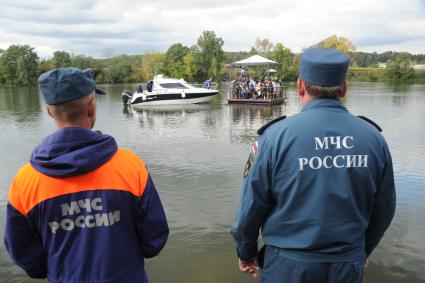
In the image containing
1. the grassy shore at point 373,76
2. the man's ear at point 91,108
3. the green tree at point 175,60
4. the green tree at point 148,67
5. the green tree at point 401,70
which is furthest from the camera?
the green tree at point 148,67

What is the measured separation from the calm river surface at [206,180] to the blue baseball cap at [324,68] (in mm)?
2765

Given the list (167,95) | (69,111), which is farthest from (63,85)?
(167,95)

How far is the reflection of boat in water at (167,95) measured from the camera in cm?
2258

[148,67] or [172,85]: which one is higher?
[148,67]

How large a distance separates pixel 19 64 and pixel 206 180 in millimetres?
74497

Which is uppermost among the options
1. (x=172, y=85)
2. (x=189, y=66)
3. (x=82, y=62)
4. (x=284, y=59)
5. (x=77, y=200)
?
(x=82, y=62)

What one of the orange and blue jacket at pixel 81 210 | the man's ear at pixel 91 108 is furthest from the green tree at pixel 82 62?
the orange and blue jacket at pixel 81 210

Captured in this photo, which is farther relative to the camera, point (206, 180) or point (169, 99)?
point (169, 99)

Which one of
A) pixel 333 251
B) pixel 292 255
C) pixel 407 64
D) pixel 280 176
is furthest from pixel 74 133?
pixel 407 64

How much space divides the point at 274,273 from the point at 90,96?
138 centimetres

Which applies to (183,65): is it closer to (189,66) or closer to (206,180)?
(189,66)

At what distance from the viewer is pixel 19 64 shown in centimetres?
7050

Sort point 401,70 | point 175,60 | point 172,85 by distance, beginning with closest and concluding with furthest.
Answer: point 172,85
point 401,70
point 175,60

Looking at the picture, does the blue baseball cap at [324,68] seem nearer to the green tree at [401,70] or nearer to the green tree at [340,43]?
the green tree at [401,70]
